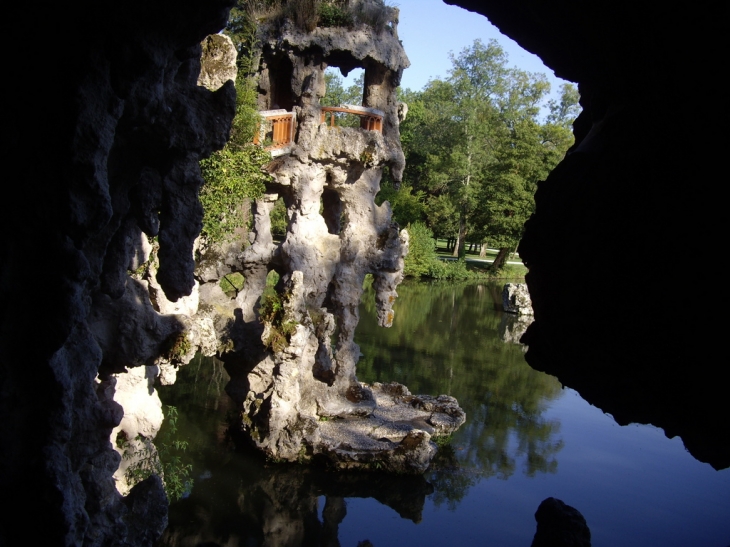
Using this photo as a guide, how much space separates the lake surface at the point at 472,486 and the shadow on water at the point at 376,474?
26 millimetres

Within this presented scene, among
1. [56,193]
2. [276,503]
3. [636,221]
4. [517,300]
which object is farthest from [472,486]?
[517,300]

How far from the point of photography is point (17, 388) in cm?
357

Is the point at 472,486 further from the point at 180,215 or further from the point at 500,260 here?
the point at 500,260

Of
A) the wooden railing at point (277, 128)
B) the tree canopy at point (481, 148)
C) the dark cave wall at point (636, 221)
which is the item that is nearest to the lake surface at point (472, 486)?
the wooden railing at point (277, 128)

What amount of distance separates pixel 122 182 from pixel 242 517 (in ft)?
24.9

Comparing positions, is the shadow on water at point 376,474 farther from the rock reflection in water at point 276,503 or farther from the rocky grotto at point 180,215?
the rocky grotto at point 180,215

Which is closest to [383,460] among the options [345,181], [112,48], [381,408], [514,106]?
[381,408]

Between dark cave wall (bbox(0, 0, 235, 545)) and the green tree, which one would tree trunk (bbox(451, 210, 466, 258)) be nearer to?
the green tree

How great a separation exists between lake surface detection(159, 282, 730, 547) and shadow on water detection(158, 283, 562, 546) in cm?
3

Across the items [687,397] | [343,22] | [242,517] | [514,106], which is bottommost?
[242,517]

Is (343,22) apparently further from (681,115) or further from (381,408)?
(681,115)

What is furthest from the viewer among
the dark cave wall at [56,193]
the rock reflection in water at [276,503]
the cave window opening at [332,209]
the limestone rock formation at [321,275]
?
the cave window opening at [332,209]

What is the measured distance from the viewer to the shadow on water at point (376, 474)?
10.9m

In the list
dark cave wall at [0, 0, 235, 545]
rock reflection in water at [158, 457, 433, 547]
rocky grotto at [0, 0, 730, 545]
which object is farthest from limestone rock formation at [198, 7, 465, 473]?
dark cave wall at [0, 0, 235, 545]
